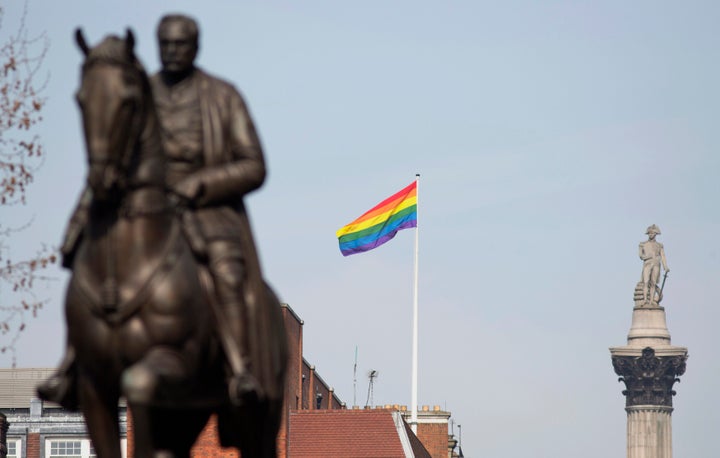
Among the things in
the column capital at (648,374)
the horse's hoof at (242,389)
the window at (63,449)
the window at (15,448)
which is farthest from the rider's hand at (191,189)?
the column capital at (648,374)

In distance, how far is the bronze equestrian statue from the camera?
49.8ft

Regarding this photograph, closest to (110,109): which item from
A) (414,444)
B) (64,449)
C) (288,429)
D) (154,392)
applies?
(154,392)

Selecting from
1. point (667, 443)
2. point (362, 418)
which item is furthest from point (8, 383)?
point (667, 443)

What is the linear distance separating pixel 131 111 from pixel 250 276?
5.55ft

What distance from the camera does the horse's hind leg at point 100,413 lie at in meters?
15.6

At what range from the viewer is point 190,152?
1612 cm

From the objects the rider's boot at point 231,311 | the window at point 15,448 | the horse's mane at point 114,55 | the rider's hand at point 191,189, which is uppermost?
the window at point 15,448

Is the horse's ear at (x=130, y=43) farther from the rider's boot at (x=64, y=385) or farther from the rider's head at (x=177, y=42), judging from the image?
the rider's boot at (x=64, y=385)

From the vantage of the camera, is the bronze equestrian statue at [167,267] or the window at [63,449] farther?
the window at [63,449]

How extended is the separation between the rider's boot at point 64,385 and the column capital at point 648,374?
182m

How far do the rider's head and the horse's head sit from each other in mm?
842

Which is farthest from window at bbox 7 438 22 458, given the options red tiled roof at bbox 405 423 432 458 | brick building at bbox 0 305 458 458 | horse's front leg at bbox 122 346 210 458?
horse's front leg at bbox 122 346 210 458

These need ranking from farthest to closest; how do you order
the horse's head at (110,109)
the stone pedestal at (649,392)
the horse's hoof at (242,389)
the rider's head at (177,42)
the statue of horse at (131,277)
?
1. the stone pedestal at (649,392)
2. the rider's head at (177,42)
3. the horse's hoof at (242,389)
4. the statue of horse at (131,277)
5. the horse's head at (110,109)

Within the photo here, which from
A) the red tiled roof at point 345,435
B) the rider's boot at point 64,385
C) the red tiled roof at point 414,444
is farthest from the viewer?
the red tiled roof at point 414,444
